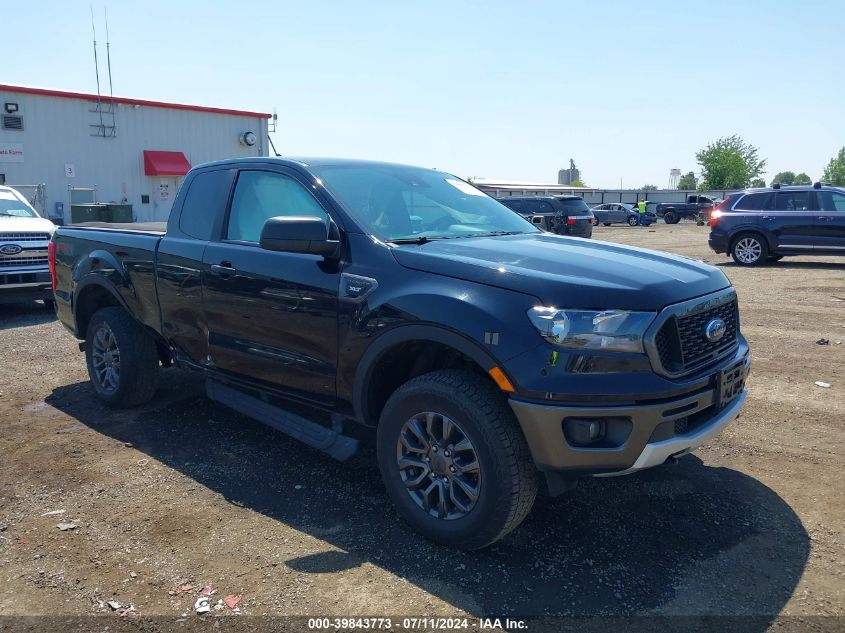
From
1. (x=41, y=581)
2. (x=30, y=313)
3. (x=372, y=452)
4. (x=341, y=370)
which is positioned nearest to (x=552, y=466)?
(x=341, y=370)

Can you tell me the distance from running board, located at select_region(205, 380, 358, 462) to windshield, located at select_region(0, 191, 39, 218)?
24.9 feet

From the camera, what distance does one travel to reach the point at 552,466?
9.43 feet

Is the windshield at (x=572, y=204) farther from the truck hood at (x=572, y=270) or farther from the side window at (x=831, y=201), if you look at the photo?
the truck hood at (x=572, y=270)

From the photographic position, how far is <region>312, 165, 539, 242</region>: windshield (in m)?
3.79

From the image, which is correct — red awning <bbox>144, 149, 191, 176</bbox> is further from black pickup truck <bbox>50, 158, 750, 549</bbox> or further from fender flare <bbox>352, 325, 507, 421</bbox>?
fender flare <bbox>352, 325, 507, 421</bbox>

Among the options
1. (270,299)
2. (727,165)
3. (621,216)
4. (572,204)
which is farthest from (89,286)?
(727,165)

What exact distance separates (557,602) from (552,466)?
1.82 feet

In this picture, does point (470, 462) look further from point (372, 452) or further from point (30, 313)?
point (30, 313)

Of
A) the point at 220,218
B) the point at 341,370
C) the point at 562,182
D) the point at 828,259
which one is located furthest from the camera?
the point at 562,182

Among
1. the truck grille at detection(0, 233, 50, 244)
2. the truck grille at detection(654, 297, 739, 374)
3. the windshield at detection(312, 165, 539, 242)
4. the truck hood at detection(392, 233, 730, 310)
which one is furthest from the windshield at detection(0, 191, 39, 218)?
the truck grille at detection(654, 297, 739, 374)

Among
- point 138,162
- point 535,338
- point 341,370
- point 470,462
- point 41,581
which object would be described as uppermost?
point 138,162

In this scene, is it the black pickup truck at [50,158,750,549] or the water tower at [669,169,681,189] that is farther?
the water tower at [669,169,681,189]

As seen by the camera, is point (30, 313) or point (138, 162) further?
point (138, 162)

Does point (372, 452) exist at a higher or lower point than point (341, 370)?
lower
